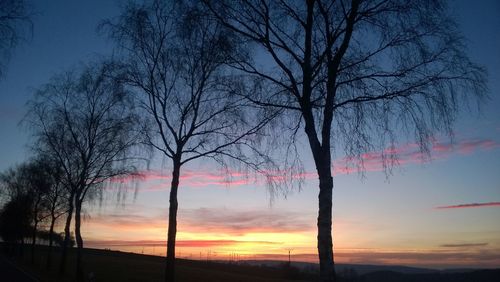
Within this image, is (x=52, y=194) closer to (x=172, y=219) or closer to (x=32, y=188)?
(x=32, y=188)

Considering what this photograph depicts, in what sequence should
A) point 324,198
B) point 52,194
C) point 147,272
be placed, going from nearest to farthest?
point 324,198 → point 52,194 → point 147,272

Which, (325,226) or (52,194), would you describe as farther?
(52,194)

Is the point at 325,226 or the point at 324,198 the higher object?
the point at 324,198

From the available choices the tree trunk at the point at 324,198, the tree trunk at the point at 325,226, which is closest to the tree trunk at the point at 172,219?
the tree trunk at the point at 324,198

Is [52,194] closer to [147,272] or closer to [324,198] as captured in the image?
[147,272]

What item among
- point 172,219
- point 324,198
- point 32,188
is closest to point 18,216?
point 32,188

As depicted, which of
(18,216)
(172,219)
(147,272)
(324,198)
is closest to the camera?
(324,198)

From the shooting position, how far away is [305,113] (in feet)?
35.6

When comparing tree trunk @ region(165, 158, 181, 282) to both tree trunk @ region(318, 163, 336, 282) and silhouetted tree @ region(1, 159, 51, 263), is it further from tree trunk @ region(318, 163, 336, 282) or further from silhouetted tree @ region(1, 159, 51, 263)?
silhouetted tree @ region(1, 159, 51, 263)

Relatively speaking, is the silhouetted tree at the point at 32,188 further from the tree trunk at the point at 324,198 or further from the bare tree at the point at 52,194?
the tree trunk at the point at 324,198

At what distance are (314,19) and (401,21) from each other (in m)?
2.28

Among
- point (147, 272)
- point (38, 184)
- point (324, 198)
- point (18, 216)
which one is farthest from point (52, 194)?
point (324, 198)

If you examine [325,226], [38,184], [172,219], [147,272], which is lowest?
[147,272]

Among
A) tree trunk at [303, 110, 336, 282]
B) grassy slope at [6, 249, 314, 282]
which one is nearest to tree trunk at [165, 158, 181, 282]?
tree trunk at [303, 110, 336, 282]
